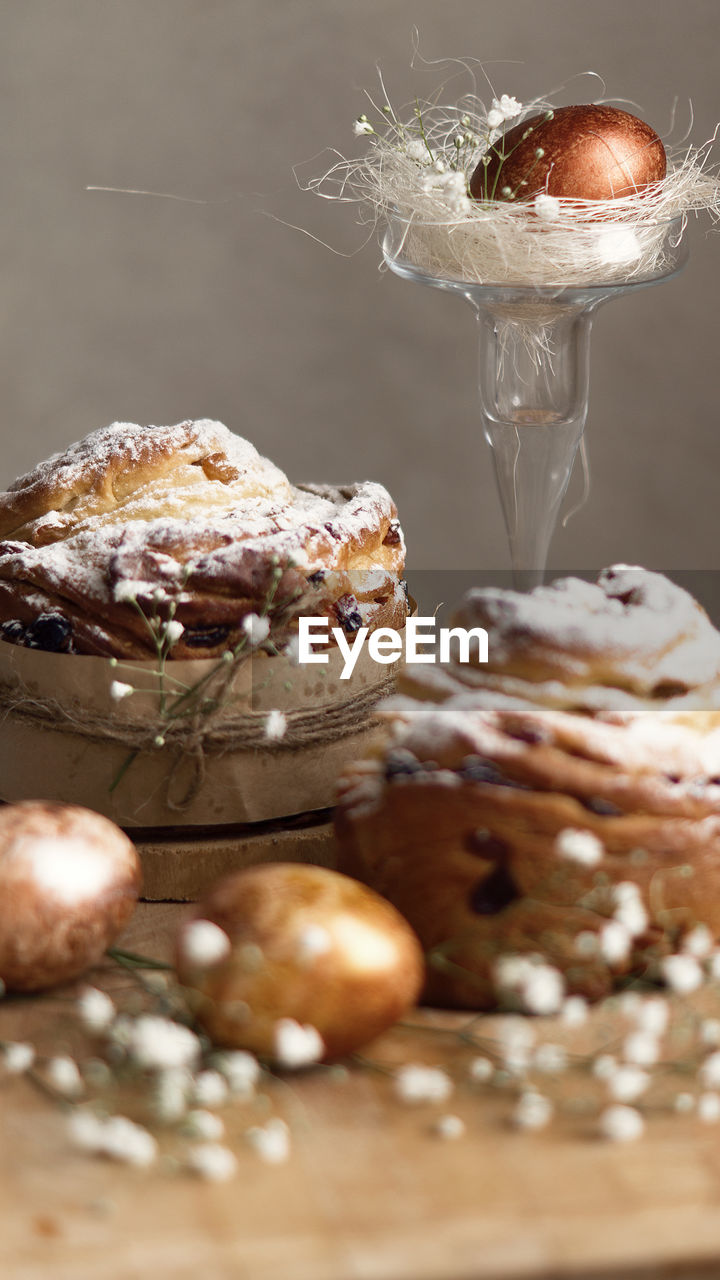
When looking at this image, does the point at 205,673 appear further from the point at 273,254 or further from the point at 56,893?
the point at 273,254

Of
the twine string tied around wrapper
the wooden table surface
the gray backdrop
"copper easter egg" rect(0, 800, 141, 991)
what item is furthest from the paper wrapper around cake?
the gray backdrop

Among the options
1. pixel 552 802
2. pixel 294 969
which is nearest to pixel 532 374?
pixel 552 802

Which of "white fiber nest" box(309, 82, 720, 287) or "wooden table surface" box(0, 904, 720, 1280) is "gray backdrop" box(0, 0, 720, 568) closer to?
"white fiber nest" box(309, 82, 720, 287)

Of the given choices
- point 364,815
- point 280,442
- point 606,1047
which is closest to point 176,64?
point 280,442

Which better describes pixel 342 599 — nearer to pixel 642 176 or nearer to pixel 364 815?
pixel 364 815

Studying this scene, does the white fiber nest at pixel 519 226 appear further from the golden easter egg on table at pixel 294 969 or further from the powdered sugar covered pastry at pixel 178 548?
the golden easter egg on table at pixel 294 969

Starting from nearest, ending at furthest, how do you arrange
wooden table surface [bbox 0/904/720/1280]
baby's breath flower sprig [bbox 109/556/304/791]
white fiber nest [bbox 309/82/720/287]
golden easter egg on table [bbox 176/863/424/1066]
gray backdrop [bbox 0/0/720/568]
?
1. wooden table surface [bbox 0/904/720/1280]
2. golden easter egg on table [bbox 176/863/424/1066]
3. baby's breath flower sprig [bbox 109/556/304/791]
4. white fiber nest [bbox 309/82/720/287]
5. gray backdrop [bbox 0/0/720/568]
